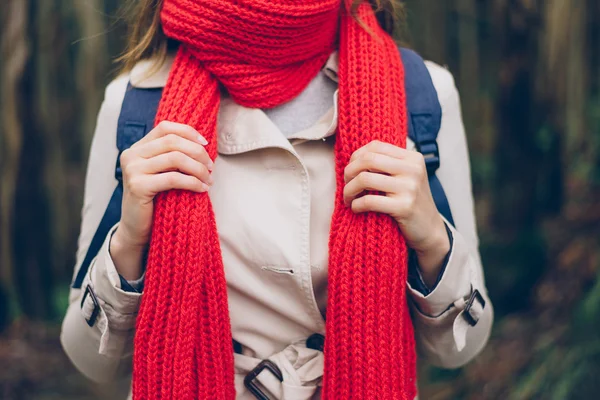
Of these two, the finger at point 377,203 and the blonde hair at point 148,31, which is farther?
the blonde hair at point 148,31

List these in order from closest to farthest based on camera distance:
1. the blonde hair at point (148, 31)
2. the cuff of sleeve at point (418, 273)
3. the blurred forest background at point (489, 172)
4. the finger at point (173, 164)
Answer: the finger at point (173, 164)
the cuff of sleeve at point (418, 273)
the blonde hair at point (148, 31)
the blurred forest background at point (489, 172)

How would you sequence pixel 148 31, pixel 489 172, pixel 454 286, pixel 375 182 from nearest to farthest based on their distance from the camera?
pixel 375 182 < pixel 454 286 < pixel 148 31 < pixel 489 172

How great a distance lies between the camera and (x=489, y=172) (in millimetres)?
2990

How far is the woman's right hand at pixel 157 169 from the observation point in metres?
1.28

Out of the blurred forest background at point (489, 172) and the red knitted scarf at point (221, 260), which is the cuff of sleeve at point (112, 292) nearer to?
the red knitted scarf at point (221, 260)

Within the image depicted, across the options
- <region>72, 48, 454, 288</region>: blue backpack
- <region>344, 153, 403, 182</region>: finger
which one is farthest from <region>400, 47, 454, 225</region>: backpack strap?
<region>344, 153, 403, 182</region>: finger

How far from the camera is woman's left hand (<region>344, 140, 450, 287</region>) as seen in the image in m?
1.28

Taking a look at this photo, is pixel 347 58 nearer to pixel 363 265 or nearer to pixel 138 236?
pixel 363 265

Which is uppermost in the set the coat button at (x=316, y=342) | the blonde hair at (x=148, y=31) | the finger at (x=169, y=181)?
the blonde hair at (x=148, y=31)

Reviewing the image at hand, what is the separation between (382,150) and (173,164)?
41 cm

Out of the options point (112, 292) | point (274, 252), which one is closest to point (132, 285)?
point (112, 292)

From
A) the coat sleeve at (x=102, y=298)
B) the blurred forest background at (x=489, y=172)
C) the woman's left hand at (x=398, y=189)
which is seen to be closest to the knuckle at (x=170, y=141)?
the coat sleeve at (x=102, y=298)

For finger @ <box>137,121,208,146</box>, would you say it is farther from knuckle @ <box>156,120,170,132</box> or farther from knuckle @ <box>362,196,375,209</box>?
knuckle @ <box>362,196,375,209</box>

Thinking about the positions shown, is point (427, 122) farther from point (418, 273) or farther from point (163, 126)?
point (163, 126)
